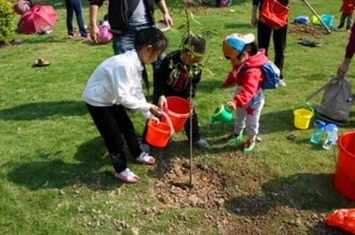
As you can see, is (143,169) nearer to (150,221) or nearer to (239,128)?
(150,221)

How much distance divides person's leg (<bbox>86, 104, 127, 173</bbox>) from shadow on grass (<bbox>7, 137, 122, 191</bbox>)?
214 mm

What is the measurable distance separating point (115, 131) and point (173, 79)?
2.48 ft

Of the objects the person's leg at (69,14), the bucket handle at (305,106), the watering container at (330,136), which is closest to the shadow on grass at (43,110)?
the bucket handle at (305,106)

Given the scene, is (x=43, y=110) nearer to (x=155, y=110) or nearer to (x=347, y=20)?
(x=155, y=110)

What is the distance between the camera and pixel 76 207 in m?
3.39

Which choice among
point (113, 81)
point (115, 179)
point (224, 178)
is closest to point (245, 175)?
point (224, 178)

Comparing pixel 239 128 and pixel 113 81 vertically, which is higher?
pixel 113 81

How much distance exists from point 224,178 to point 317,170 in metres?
0.90

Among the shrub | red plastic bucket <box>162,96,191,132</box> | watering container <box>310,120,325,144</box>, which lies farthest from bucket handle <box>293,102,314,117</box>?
the shrub

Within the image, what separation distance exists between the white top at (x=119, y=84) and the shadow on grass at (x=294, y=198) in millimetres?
1152

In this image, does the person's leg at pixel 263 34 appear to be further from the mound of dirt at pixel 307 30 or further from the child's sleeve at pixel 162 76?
the mound of dirt at pixel 307 30

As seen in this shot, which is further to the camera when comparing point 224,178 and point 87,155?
point 87,155

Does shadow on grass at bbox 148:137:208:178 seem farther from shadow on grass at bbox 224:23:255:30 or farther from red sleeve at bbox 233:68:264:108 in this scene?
shadow on grass at bbox 224:23:255:30

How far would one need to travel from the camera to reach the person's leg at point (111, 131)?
337 centimetres
